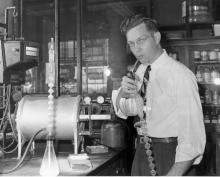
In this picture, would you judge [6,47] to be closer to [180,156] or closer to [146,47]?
[146,47]

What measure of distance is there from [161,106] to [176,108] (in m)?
0.10

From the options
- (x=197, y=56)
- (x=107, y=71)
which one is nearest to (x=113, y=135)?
(x=197, y=56)

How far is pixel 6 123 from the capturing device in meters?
2.27

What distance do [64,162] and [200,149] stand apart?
2.88 feet

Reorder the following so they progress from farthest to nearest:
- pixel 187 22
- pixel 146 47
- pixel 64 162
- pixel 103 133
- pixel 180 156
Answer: pixel 187 22, pixel 103 133, pixel 64 162, pixel 146 47, pixel 180 156

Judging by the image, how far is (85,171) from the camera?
1.83 meters

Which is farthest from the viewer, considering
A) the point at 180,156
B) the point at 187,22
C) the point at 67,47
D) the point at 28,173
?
the point at 67,47

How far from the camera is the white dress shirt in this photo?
5.39ft

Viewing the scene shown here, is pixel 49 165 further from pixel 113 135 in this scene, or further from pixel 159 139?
pixel 113 135

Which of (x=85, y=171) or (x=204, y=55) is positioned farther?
(x=204, y=55)

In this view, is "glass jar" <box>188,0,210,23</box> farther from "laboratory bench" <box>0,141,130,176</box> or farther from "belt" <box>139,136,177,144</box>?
"belt" <box>139,136,177,144</box>

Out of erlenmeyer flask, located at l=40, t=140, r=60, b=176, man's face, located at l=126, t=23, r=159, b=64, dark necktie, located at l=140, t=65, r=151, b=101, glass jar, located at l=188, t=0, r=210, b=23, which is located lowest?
erlenmeyer flask, located at l=40, t=140, r=60, b=176

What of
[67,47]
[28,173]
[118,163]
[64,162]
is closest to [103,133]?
[118,163]

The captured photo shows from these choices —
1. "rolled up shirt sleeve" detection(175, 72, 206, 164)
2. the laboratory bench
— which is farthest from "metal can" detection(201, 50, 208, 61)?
"rolled up shirt sleeve" detection(175, 72, 206, 164)
